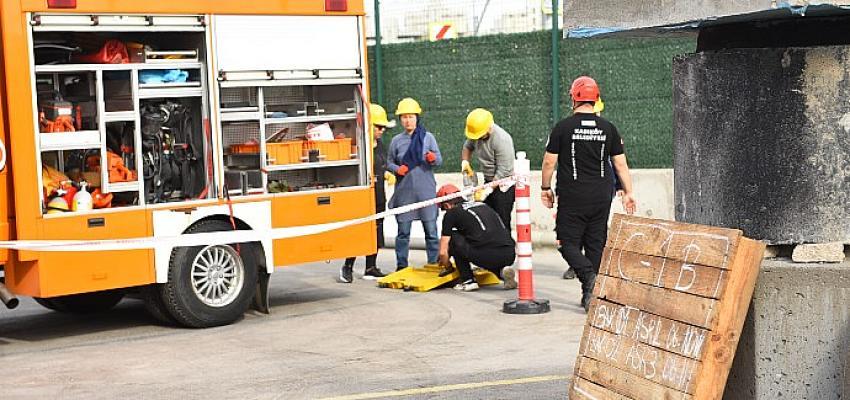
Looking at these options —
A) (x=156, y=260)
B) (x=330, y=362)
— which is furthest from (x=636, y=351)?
(x=156, y=260)

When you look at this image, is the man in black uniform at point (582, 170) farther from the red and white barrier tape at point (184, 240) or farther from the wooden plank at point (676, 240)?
the wooden plank at point (676, 240)

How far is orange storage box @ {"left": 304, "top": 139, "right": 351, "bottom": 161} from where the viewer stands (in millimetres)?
11883

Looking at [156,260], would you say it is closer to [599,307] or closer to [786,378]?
[599,307]

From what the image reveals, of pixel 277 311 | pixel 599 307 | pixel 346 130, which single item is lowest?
pixel 277 311

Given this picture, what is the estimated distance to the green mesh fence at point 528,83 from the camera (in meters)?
17.3

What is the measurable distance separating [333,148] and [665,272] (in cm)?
649

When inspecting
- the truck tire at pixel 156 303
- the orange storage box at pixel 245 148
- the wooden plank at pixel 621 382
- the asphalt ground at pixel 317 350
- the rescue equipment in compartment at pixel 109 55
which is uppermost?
the rescue equipment in compartment at pixel 109 55

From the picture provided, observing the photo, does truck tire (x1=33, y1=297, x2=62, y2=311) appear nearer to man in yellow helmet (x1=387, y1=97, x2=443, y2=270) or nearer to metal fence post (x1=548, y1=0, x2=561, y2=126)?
man in yellow helmet (x1=387, y1=97, x2=443, y2=270)

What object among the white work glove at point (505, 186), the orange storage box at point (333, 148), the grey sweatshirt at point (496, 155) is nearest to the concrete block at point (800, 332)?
the orange storage box at point (333, 148)

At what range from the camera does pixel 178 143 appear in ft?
36.4

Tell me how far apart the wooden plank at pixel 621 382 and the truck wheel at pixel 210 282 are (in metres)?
5.08

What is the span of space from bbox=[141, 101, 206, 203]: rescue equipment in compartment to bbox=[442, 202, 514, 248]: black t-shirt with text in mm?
2404

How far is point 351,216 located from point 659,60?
673cm

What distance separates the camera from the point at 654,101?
17.4 metres
